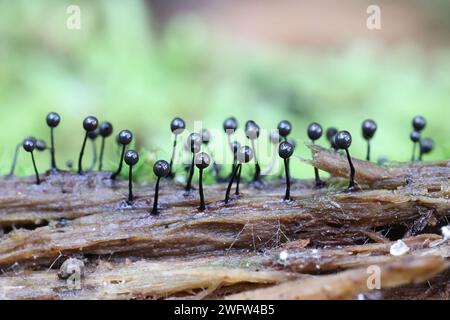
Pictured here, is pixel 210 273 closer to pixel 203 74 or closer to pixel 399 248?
pixel 399 248

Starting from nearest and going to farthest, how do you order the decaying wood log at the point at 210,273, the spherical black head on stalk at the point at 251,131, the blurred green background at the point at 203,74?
the decaying wood log at the point at 210,273 < the spherical black head on stalk at the point at 251,131 < the blurred green background at the point at 203,74

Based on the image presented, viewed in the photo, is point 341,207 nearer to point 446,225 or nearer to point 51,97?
point 446,225

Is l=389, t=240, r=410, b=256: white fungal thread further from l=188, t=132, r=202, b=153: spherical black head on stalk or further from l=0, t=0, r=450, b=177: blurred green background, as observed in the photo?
l=0, t=0, r=450, b=177: blurred green background

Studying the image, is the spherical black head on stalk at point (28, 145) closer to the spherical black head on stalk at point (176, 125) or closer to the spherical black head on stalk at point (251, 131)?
the spherical black head on stalk at point (176, 125)

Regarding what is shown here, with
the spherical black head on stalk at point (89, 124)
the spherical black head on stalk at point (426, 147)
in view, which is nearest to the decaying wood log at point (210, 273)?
the spherical black head on stalk at point (89, 124)

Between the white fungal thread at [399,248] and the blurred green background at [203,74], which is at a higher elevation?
the blurred green background at [203,74]

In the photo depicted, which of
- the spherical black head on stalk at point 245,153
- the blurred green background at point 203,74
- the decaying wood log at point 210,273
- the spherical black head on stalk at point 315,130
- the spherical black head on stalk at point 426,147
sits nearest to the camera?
the decaying wood log at point 210,273
